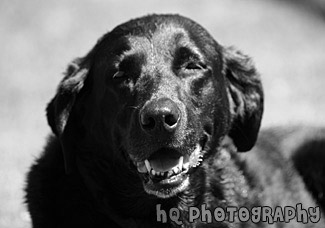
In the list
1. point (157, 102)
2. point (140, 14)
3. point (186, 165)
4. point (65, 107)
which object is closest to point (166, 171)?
point (186, 165)

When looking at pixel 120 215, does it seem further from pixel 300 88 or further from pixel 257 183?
pixel 300 88

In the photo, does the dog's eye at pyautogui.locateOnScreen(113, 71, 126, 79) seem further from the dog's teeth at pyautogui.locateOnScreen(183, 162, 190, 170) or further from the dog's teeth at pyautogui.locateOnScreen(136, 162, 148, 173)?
the dog's teeth at pyautogui.locateOnScreen(183, 162, 190, 170)

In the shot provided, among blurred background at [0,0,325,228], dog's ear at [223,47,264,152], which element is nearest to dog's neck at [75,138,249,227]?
dog's ear at [223,47,264,152]

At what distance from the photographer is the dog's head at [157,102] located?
4.10 metres

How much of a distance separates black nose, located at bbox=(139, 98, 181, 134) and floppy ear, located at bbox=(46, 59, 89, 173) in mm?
667

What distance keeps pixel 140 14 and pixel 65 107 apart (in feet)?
36.8

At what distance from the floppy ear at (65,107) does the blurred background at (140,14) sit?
15.4 ft

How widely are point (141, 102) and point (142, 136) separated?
8.4 inches

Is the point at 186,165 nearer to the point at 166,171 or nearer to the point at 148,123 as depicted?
the point at 166,171

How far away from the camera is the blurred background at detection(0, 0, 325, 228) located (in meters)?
10.8

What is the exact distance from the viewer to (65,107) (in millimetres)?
4578

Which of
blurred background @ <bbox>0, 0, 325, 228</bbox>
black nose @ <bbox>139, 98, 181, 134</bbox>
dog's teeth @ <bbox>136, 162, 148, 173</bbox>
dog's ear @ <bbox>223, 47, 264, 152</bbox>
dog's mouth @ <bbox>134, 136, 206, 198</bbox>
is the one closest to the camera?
black nose @ <bbox>139, 98, 181, 134</bbox>

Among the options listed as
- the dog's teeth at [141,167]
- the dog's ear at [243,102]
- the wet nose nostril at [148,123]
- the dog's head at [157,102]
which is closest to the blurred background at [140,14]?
the dog's ear at [243,102]

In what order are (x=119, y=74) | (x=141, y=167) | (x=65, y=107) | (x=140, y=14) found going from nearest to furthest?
(x=141, y=167) < (x=119, y=74) < (x=65, y=107) < (x=140, y=14)
